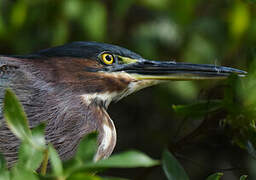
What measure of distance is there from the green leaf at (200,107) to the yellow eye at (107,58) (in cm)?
64

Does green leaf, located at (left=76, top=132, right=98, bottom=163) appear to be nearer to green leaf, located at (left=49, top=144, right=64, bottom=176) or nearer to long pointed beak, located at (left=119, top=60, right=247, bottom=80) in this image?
green leaf, located at (left=49, top=144, right=64, bottom=176)

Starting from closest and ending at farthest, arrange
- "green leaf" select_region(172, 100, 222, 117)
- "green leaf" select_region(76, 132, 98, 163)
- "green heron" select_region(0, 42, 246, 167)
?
"green leaf" select_region(76, 132, 98, 163) → "green leaf" select_region(172, 100, 222, 117) → "green heron" select_region(0, 42, 246, 167)

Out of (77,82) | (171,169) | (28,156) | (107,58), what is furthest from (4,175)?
(107,58)

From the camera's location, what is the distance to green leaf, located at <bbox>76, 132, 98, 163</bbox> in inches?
40.9

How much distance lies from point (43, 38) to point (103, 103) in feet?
5.14

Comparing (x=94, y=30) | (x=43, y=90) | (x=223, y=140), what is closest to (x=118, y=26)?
(x=94, y=30)

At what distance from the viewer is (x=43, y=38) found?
3.77 metres

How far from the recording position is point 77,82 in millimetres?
2322

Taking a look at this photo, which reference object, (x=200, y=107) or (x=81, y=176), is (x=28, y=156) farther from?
(x=200, y=107)

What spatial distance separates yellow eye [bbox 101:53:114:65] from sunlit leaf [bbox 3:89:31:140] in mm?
1336

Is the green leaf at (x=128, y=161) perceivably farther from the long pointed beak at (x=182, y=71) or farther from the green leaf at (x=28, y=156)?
the long pointed beak at (x=182, y=71)

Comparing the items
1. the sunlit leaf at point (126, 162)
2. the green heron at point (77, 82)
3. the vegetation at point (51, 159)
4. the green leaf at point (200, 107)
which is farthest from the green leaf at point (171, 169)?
the green heron at point (77, 82)

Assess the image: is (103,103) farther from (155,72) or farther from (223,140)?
(223,140)

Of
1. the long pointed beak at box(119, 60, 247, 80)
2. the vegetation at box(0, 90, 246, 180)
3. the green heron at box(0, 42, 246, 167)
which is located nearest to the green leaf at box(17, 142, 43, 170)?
the vegetation at box(0, 90, 246, 180)
